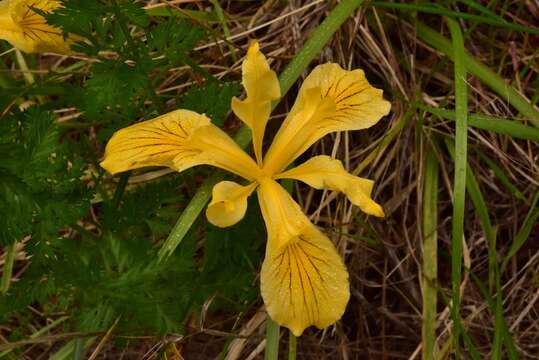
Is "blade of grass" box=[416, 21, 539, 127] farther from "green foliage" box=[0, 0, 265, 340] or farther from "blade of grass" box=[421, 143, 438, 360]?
Result: "green foliage" box=[0, 0, 265, 340]

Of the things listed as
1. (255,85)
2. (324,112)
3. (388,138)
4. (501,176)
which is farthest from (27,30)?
(501,176)

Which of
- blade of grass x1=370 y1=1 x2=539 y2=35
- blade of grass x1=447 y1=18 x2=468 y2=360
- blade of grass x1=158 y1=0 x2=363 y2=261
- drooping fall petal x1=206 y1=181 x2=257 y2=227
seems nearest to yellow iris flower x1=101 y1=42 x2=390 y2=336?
drooping fall petal x1=206 y1=181 x2=257 y2=227

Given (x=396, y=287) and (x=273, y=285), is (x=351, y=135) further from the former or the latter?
(x=273, y=285)

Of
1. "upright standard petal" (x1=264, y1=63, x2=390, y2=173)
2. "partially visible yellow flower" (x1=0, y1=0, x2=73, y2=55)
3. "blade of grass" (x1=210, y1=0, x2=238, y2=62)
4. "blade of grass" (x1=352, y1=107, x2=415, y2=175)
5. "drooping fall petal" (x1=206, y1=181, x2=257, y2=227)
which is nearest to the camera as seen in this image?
"drooping fall petal" (x1=206, y1=181, x2=257, y2=227)

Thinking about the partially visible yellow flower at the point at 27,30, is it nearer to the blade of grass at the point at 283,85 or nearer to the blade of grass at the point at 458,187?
the blade of grass at the point at 283,85

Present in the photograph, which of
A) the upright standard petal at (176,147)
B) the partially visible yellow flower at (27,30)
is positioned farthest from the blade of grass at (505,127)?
the partially visible yellow flower at (27,30)

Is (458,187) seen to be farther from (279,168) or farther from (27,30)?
(27,30)
